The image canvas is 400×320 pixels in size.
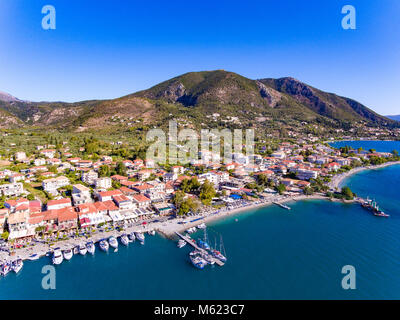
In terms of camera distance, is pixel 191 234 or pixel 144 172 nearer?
pixel 191 234

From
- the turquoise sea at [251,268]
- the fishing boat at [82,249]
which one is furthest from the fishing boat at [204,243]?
the fishing boat at [82,249]

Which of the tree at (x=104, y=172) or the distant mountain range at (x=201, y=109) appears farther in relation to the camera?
the distant mountain range at (x=201, y=109)

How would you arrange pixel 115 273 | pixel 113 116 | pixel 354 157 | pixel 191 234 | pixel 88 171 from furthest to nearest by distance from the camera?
pixel 113 116
pixel 354 157
pixel 88 171
pixel 191 234
pixel 115 273

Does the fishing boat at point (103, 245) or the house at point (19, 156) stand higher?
the house at point (19, 156)

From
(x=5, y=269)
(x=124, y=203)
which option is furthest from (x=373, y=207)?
(x=5, y=269)

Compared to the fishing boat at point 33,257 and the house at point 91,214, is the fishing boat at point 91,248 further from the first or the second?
the fishing boat at point 33,257

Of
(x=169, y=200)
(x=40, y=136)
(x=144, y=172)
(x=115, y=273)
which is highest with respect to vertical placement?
(x=40, y=136)

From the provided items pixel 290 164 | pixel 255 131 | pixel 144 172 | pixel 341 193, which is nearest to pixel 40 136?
pixel 144 172
